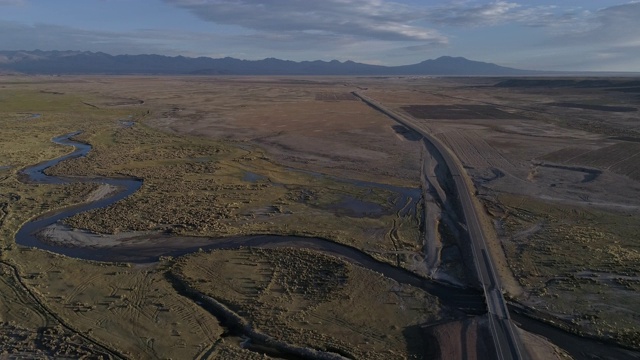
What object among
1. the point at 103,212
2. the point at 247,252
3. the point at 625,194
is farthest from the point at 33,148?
the point at 625,194

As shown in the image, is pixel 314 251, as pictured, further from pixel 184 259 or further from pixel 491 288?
pixel 491 288

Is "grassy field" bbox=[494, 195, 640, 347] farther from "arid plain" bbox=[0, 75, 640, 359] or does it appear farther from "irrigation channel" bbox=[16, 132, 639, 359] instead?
"irrigation channel" bbox=[16, 132, 639, 359]

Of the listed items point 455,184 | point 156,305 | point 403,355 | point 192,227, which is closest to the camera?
point 403,355

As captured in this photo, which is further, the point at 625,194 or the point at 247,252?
the point at 625,194

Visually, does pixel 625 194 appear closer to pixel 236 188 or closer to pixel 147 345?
pixel 236 188

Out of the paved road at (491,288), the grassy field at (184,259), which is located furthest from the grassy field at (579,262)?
the grassy field at (184,259)

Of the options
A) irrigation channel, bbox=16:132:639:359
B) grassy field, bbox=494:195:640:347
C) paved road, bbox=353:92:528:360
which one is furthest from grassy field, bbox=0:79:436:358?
grassy field, bbox=494:195:640:347
